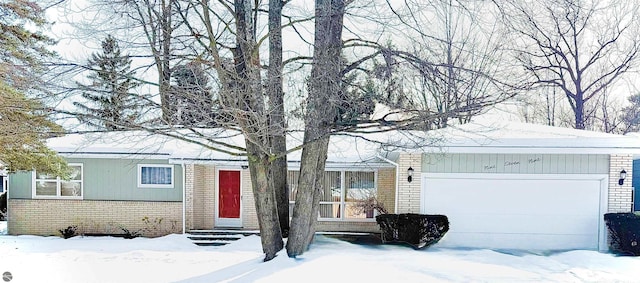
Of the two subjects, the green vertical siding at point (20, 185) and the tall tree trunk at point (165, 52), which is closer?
the tall tree trunk at point (165, 52)

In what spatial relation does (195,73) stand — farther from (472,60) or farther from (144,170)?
(144,170)

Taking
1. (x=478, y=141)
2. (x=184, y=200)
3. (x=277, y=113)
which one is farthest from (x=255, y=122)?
(x=184, y=200)

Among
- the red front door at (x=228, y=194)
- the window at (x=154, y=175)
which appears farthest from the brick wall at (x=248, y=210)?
the window at (x=154, y=175)

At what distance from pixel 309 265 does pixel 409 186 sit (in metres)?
4.35

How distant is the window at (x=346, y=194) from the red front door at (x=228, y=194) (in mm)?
1861

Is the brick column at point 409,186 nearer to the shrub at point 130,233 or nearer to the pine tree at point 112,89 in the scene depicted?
the pine tree at point 112,89

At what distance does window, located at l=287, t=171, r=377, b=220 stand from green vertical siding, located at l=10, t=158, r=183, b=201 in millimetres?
3796

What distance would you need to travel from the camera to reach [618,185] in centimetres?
1027

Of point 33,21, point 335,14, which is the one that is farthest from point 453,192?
point 33,21

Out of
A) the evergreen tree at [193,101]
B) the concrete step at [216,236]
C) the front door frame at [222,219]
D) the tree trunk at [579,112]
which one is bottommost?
the concrete step at [216,236]

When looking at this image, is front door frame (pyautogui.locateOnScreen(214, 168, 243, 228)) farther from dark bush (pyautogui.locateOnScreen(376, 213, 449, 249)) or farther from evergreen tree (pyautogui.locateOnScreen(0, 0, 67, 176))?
dark bush (pyautogui.locateOnScreen(376, 213, 449, 249))

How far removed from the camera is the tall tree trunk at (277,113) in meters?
7.42

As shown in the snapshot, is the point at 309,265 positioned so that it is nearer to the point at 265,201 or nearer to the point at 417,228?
the point at 265,201

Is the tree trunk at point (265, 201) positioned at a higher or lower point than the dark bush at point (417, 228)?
higher
